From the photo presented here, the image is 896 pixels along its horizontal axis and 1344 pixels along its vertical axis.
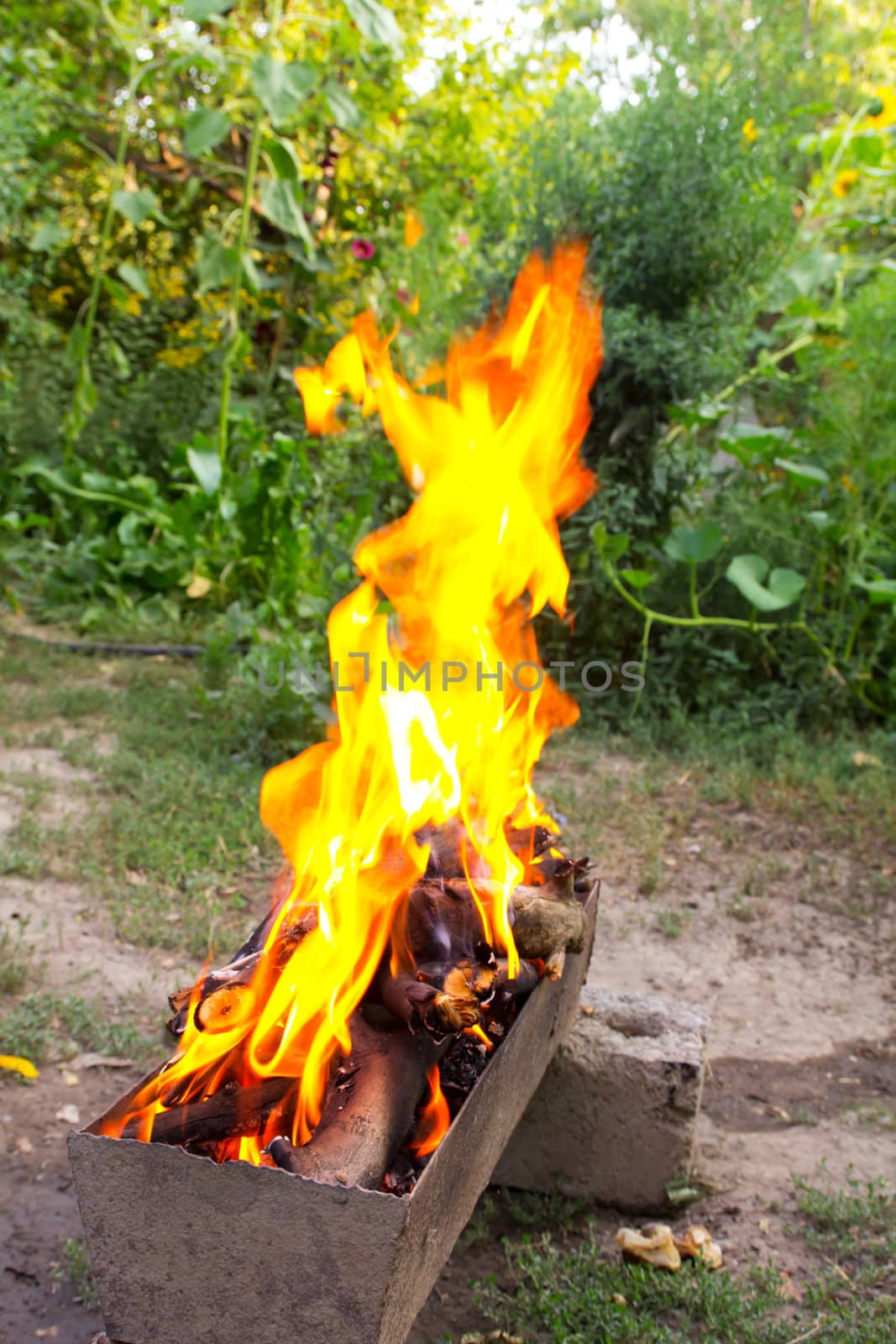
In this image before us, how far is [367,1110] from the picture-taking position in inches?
58.7

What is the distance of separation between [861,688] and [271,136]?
156 inches

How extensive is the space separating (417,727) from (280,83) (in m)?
4.47

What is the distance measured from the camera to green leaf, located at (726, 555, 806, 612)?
16.6 feet

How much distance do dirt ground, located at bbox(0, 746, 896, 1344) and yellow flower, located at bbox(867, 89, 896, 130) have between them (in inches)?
146

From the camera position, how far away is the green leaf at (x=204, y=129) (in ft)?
18.5

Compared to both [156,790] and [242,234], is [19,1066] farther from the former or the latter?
[242,234]

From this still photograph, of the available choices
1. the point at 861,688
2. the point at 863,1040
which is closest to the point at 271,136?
the point at 861,688

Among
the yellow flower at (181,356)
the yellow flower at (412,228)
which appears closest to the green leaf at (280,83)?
the yellow flower at (412,228)

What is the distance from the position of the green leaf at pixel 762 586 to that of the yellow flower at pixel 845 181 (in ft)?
7.06

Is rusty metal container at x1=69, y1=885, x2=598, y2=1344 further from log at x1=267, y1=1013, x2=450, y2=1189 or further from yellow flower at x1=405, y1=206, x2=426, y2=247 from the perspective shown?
yellow flower at x1=405, y1=206, x2=426, y2=247

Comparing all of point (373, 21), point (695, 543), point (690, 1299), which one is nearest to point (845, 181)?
point (695, 543)

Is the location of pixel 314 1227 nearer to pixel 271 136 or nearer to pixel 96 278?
pixel 271 136

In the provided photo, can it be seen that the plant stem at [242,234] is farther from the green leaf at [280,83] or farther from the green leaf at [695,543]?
the green leaf at [695,543]

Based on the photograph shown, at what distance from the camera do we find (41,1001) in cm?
280
